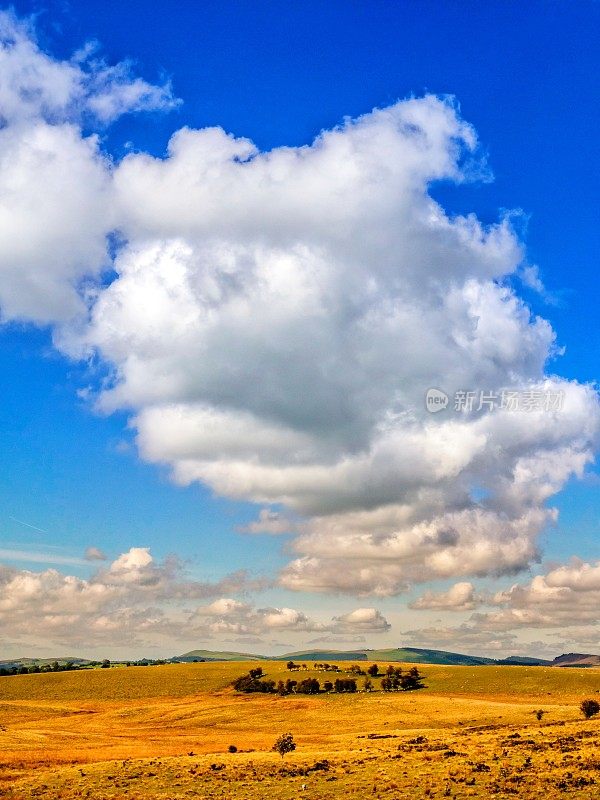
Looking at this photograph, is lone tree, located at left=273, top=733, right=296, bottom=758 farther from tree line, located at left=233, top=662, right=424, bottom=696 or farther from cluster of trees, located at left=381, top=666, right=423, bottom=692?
cluster of trees, located at left=381, top=666, right=423, bottom=692

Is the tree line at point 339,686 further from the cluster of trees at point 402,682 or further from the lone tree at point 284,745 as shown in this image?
the lone tree at point 284,745

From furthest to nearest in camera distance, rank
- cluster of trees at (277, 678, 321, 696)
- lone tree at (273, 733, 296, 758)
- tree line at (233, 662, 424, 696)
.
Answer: cluster of trees at (277, 678, 321, 696) → tree line at (233, 662, 424, 696) → lone tree at (273, 733, 296, 758)

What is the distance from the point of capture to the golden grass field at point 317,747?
48.8m

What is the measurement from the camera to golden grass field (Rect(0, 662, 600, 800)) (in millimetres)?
48812

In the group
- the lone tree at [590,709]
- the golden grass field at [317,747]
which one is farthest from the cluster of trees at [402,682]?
the lone tree at [590,709]

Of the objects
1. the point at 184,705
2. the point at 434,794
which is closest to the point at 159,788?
the point at 434,794

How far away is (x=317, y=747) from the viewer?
81000 mm

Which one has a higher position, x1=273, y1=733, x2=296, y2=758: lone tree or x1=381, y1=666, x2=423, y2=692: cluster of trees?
x1=273, y1=733, x2=296, y2=758: lone tree

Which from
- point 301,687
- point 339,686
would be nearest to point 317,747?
point 339,686

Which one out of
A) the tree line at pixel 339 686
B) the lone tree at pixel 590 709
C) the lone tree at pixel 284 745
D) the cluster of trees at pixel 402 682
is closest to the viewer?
the lone tree at pixel 284 745

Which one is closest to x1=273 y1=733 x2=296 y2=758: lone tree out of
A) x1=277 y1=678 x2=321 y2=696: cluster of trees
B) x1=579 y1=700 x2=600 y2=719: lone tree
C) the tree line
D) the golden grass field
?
the golden grass field

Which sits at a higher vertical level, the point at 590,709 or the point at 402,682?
the point at 590,709

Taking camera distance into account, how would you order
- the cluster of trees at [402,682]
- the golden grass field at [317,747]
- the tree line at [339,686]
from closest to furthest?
the golden grass field at [317,747]
the cluster of trees at [402,682]
the tree line at [339,686]

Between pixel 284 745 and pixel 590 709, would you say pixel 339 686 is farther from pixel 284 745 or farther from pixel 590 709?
pixel 284 745
